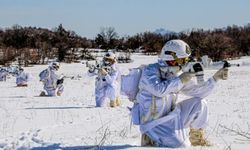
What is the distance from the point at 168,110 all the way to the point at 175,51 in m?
0.68

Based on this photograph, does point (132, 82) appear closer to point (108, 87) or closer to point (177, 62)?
point (177, 62)

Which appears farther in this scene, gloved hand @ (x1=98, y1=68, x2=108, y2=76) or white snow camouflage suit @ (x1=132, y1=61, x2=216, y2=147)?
gloved hand @ (x1=98, y1=68, x2=108, y2=76)

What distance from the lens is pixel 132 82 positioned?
6.83 meters

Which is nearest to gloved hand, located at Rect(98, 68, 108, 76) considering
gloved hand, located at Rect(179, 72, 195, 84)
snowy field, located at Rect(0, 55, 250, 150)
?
snowy field, located at Rect(0, 55, 250, 150)

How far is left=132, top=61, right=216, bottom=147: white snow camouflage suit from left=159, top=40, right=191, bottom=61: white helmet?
111 millimetres

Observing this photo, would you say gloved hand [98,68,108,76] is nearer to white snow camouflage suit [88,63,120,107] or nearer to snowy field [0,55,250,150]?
white snow camouflage suit [88,63,120,107]

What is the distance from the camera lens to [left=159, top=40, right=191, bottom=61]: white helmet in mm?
6633

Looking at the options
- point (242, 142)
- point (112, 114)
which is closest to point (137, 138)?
point (242, 142)

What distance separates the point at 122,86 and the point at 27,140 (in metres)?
1.45

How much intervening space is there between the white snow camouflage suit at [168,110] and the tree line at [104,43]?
121 ft

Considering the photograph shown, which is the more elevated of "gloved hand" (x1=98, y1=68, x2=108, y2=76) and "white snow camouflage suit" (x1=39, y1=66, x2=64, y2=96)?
"gloved hand" (x1=98, y1=68, x2=108, y2=76)

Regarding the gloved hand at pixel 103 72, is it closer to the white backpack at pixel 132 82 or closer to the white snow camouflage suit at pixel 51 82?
A: the white snow camouflage suit at pixel 51 82

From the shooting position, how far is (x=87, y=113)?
1299 centimetres

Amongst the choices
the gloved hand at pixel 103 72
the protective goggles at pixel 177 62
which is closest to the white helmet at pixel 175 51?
the protective goggles at pixel 177 62
